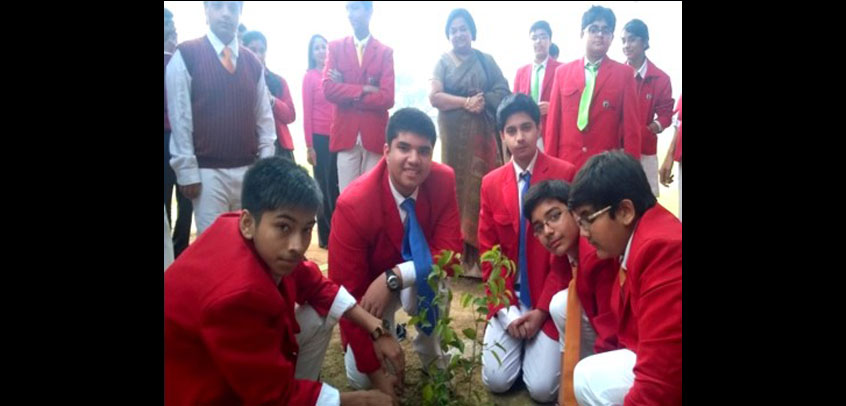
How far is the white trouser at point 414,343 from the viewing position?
2.54 metres

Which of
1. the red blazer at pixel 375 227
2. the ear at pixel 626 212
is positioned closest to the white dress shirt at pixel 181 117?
the red blazer at pixel 375 227

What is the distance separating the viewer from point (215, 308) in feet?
5.24

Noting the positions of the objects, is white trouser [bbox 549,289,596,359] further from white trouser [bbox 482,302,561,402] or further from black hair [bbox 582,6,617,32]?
black hair [bbox 582,6,617,32]

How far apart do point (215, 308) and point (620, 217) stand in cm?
131

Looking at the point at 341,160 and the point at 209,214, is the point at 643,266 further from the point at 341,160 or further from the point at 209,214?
the point at 341,160

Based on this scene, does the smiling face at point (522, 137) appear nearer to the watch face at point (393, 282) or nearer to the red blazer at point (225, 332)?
the watch face at point (393, 282)

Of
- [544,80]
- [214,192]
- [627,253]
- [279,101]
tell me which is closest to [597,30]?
[544,80]

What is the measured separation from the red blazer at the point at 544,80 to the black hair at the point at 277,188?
2.70 metres

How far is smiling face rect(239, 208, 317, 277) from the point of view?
1.77m

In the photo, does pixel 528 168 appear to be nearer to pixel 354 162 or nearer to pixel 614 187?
pixel 614 187

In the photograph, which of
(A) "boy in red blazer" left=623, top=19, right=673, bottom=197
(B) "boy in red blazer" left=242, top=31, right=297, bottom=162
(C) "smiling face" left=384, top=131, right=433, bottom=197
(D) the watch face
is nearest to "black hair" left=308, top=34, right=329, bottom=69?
(B) "boy in red blazer" left=242, top=31, right=297, bottom=162

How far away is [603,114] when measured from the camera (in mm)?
3613

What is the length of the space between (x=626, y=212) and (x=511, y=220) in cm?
94
